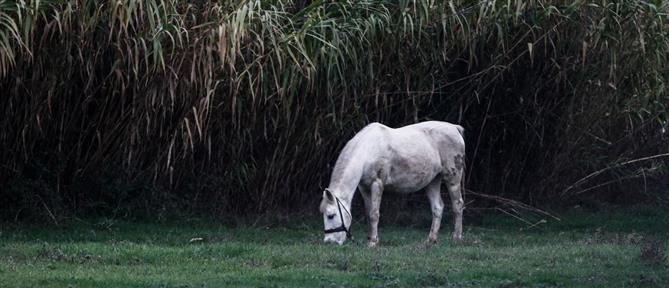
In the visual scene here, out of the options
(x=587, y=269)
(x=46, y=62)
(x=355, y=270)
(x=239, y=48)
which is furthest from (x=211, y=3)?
(x=587, y=269)

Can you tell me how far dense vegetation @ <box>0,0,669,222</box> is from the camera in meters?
11.1

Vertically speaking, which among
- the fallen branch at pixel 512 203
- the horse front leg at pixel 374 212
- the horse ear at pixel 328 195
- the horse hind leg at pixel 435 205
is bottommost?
the fallen branch at pixel 512 203

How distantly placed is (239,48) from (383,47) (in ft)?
6.48

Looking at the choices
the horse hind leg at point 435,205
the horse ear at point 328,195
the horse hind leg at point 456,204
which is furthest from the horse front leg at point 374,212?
the horse hind leg at point 456,204

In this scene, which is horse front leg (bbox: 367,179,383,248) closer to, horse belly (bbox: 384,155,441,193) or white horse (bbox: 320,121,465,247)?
white horse (bbox: 320,121,465,247)

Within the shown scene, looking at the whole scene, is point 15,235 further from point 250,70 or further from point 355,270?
point 355,270

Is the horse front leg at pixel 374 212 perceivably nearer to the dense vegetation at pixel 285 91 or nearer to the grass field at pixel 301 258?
the grass field at pixel 301 258

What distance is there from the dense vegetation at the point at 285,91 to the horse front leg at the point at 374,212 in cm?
122

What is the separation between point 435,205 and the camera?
12070 millimetres

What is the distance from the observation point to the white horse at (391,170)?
11.0 meters

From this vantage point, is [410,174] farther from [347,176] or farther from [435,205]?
[347,176]

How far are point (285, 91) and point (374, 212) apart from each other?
149cm

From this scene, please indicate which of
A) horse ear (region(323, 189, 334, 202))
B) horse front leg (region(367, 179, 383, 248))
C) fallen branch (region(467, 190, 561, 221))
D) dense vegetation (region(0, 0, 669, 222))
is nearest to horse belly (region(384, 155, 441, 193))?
horse front leg (region(367, 179, 383, 248))

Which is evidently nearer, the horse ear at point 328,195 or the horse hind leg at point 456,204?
the horse ear at point 328,195
